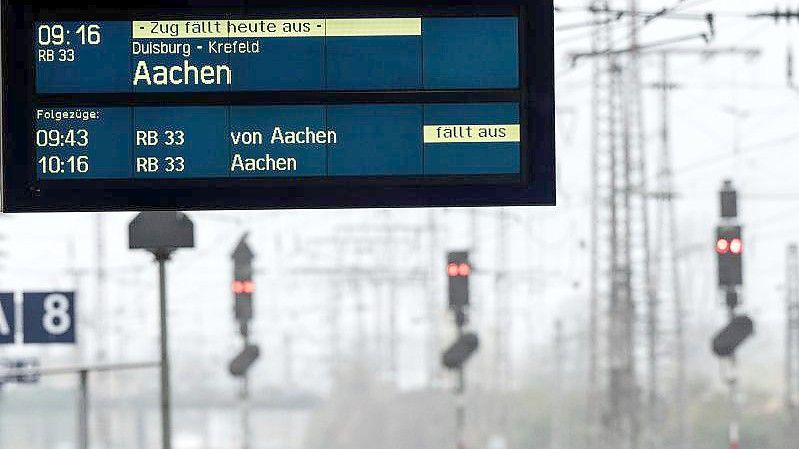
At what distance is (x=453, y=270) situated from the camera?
38.1m

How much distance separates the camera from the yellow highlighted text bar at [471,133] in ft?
49.6

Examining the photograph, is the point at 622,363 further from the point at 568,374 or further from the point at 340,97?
the point at 568,374

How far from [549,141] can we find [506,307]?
56.6 meters

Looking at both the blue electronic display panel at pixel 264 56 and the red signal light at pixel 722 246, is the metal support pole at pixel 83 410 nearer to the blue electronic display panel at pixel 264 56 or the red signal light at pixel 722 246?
the blue electronic display panel at pixel 264 56

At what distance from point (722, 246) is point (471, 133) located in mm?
18475

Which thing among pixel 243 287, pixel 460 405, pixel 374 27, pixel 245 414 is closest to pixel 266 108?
pixel 374 27

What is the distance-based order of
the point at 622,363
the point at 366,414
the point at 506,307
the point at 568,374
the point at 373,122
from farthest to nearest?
the point at 568,374 < the point at 366,414 < the point at 506,307 < the point at 622,363 < the point at 373,122

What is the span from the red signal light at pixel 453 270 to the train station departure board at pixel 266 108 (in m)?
22.9

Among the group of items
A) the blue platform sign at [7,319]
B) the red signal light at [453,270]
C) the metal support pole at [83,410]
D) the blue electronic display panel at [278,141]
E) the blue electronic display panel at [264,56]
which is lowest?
the metal support pole at [83,410]

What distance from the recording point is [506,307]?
71.6m

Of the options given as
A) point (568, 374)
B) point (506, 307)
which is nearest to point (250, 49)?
point (506, 307)

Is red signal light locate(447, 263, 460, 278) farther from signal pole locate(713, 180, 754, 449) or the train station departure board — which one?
the train station departure board

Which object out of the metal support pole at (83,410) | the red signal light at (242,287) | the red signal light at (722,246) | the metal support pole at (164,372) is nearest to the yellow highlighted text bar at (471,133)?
the metal support pole at (164,372)

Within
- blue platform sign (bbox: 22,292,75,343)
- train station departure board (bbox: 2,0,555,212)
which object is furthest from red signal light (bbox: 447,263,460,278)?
train station departure board (bbox: 2,0,555,212)
